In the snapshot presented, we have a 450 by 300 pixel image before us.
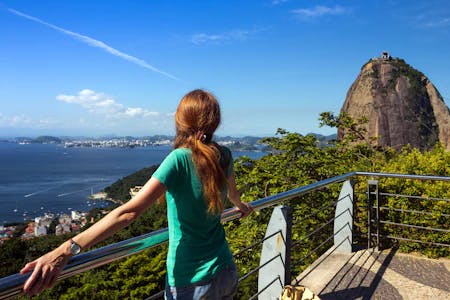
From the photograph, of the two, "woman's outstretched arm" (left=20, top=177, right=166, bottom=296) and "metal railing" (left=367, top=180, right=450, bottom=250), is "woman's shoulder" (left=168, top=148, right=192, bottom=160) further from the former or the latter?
"metal railing" (left=367, top=180, right=450, bottom=250)

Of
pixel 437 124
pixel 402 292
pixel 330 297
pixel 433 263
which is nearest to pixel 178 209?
pixel 330 297

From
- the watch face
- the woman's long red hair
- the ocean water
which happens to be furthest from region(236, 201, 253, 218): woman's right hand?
the ocean water

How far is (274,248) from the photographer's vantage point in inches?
115

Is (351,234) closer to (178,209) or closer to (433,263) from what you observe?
(433,263)

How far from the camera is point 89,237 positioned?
1203 mm

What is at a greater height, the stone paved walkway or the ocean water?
the stone paved walkway

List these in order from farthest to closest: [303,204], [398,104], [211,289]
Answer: [398,104]
[303,204]
[211,289]

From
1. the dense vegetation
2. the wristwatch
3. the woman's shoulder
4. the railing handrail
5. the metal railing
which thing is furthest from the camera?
the dense vegetation

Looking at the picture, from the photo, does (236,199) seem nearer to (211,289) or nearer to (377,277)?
(211,289)

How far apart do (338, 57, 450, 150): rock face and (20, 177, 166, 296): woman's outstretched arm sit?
155 feet

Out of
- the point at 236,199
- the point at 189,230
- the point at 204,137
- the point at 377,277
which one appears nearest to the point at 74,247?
the point at 189,230

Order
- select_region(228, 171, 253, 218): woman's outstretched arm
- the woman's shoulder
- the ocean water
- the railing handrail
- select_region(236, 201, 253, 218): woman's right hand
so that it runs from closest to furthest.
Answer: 1. the railing handrail
2. the woman's shoulder
3. select_region(228, 171, 253, 218): woman's outstretched arm
4. select_region(236, 201, 253, 218): woman's right hand
5. the ocean water

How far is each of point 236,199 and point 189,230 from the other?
0.54 metres

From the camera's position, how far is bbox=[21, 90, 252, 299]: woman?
1474 millimetres
